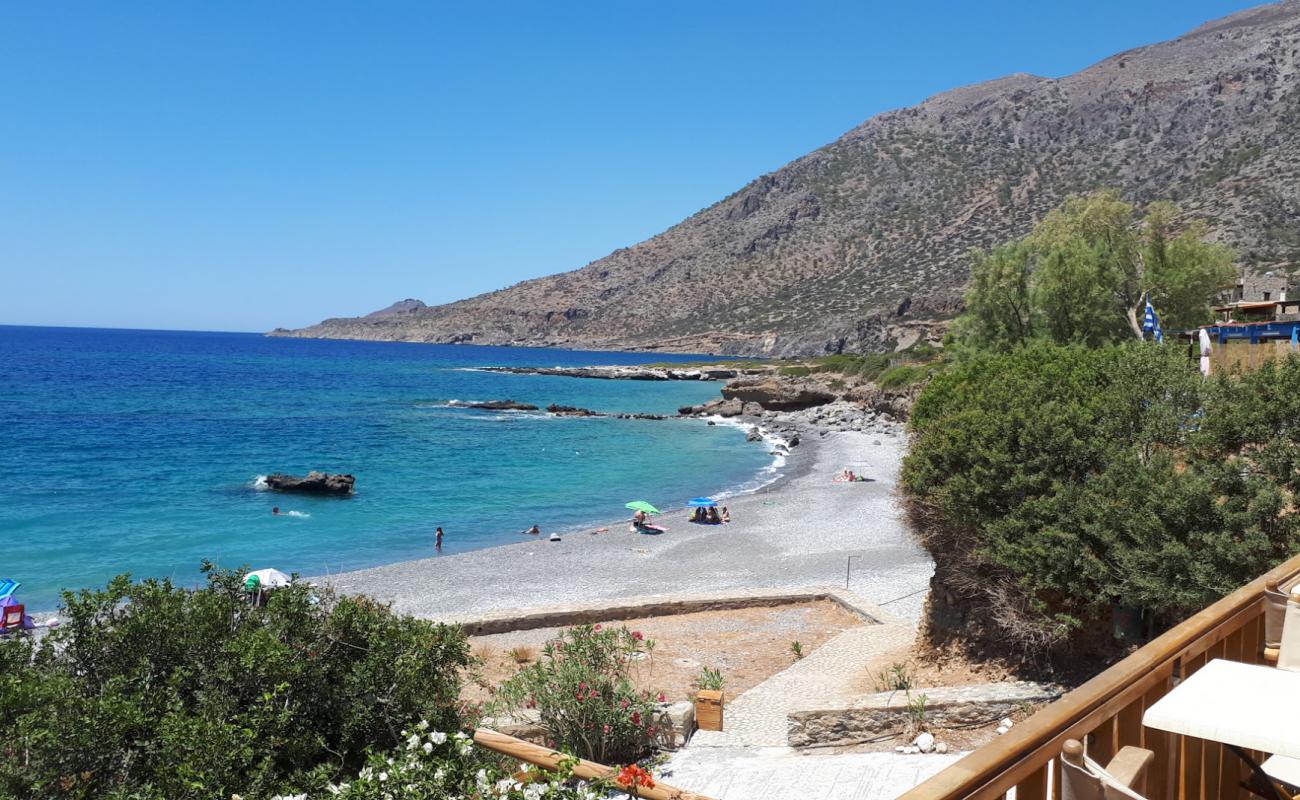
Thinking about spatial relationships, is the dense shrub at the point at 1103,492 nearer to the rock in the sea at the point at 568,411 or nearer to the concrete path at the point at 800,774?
the concrete path at the point at 800,774

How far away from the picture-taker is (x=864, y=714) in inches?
388

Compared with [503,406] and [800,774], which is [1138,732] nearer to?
[800,774]

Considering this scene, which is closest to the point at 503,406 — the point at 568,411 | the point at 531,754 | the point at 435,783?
the point at 568,411

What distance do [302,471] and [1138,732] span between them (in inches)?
1630

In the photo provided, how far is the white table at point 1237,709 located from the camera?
2.42 m

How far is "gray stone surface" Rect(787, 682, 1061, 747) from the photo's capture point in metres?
9.59

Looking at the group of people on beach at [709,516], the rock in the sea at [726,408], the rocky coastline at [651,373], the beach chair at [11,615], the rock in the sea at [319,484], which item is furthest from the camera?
the rocky coastline at [651,373]

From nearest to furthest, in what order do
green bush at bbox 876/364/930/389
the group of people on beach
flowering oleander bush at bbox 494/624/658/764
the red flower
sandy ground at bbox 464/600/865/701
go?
the red flower, flowering oleander bush at bbox 494/624/658/764, sandy ground at bbox 464/600/865/701, the group of people on beach, green bush at bbox 876/364/930/389

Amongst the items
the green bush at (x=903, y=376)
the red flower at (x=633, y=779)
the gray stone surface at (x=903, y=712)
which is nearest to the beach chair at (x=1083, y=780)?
the red flower at (x=633, y=779)

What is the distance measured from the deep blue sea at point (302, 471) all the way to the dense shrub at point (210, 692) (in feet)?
57.6

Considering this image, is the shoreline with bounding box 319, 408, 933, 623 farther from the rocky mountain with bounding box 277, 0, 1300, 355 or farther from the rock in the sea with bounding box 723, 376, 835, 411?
the rocky mountain with bounding box 277, 0, 1300, 355

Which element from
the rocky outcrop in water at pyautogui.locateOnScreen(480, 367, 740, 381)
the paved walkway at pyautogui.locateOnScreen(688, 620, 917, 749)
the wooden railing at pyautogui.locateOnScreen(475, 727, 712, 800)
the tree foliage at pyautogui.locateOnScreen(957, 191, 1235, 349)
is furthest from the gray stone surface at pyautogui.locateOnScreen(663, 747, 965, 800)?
the rocky outcrop in water at pyautogui.locateOnScreen(480, 367, 740, 381)

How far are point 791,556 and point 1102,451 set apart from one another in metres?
13.7

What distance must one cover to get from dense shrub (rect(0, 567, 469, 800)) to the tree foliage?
25.0 m
